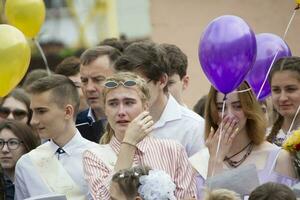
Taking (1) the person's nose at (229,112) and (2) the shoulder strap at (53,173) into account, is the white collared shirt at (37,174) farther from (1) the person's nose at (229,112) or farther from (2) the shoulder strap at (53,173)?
(1) the person's nose at (229,112)

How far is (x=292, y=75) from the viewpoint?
7383mm

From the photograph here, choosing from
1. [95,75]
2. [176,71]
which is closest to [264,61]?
[176,71]

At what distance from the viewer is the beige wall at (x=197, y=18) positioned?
11922 mm

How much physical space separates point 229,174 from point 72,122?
4.50 ft

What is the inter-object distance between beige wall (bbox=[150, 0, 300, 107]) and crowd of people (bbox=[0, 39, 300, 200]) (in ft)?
12.6

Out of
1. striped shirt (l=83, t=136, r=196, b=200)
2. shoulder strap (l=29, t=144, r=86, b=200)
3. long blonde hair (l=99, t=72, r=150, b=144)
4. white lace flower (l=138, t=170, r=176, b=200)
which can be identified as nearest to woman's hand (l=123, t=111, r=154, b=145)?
striped shirt (l=83, t=136, r=196, b=200)

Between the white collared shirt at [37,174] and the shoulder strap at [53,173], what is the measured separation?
3cm

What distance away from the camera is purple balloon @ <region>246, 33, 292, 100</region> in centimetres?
779

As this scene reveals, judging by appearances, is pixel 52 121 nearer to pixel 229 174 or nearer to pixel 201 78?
pixel 229 174

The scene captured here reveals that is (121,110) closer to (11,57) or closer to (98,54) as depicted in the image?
(11,57)

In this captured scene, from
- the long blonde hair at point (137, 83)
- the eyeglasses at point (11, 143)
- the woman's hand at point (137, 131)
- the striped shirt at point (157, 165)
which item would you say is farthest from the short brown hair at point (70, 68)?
the woman's hand at point (137, 131)

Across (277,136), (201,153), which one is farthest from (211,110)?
(277,136)

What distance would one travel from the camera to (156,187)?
614 cm

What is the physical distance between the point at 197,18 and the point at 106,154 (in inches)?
230
